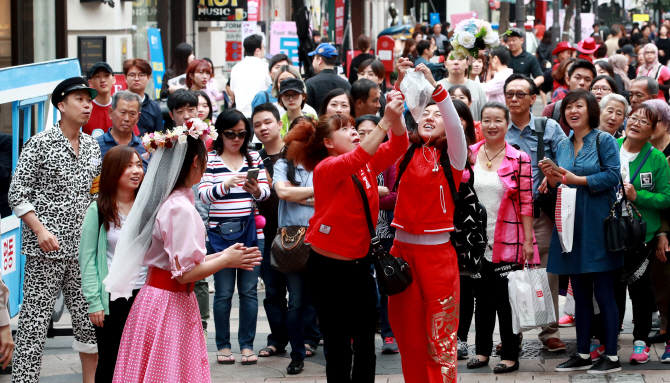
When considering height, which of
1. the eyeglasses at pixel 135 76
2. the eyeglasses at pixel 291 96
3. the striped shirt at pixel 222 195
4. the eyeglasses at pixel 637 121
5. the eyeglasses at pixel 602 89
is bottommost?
the striped shirt at pixel 222 195

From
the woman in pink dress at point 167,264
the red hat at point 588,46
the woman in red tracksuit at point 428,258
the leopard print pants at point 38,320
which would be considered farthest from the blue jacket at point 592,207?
the red hat at point 588,46

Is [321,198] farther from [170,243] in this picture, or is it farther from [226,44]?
[226,44]

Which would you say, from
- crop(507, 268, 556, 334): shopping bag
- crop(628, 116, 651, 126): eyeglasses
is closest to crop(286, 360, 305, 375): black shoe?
crop(507, 268, 556, 334): shopping bag

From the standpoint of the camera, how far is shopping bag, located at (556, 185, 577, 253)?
5.84m

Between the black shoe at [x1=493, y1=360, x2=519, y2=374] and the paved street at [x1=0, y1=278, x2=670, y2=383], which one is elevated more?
the black shoe at [x1=493, y1=360, x2=519, y2=374]

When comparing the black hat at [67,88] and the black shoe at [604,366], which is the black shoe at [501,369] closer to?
the black shoe at [604,366]

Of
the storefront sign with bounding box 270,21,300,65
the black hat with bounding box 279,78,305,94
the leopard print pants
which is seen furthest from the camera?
the storefront sign with bounding box 270,21,300,65

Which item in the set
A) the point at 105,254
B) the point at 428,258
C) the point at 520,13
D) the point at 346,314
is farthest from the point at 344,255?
the point at 520,13

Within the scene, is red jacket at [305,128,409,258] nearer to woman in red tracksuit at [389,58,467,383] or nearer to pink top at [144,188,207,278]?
woman in red tracksuit at [389,58,467,383]

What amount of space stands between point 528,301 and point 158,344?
2.78m

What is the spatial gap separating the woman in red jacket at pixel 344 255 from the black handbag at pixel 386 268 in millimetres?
30

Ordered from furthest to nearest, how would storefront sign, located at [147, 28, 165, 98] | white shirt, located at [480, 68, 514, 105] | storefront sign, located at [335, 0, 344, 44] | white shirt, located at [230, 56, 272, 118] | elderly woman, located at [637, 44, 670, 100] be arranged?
1. storefront sign, located at [335, 0, 344, 44]
2. storefront sign, located at [147, 28, 165, 98]
3. elderly woman, located at [637, 44, 670, 100]
4. white shirt, located at [230, 56, 272, 118]
5. white shirt, located at [480, 68, 514, 105]

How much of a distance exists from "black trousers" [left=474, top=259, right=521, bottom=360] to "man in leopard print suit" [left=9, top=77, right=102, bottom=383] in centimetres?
262

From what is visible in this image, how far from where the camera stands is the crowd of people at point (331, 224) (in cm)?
422
